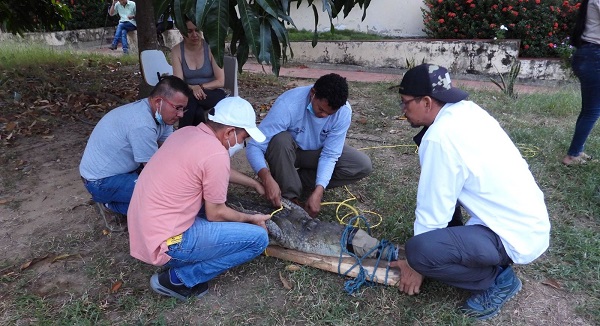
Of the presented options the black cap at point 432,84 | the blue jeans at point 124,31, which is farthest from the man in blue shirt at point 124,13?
the black cap at point 432,84

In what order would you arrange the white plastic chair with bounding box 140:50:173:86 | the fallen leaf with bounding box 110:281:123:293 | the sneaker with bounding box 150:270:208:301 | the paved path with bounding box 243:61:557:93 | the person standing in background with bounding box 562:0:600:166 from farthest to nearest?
the paved path with bounding box 243:61:557:93 < the white plastic chair with bounding box 140:50:173:86 < the person standing in background with bounding box 562:0:600:166 < the fallen leaf with bounding box 110:281:123:293 < the sneaker with bounding box 150:270:208:301

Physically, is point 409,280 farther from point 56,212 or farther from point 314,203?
point 56,212

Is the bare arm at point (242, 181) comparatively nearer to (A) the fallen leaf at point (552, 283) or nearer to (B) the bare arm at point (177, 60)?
(B) the bare arm at point (177, 60)

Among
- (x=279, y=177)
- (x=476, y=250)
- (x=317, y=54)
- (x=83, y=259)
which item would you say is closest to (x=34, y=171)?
(x=83, y=259)

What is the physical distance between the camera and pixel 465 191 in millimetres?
2057

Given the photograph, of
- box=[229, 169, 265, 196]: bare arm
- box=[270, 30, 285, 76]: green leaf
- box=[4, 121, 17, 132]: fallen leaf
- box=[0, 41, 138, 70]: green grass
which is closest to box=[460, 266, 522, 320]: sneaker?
box=[229, 169, 265, 196]: bare arm

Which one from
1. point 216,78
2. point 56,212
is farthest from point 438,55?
point 56,212

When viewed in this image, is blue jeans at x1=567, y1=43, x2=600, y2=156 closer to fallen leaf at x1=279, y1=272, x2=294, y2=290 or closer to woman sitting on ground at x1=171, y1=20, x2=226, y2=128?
fallen leaf at x1=279, y1=272, x2=294, y2=290

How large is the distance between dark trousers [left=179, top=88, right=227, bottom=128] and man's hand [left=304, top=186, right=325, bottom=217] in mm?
1399

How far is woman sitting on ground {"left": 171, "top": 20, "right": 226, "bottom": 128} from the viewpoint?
12.8ft

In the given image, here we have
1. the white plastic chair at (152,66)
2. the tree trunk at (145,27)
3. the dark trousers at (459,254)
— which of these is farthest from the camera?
the tree trunk at (145,27)

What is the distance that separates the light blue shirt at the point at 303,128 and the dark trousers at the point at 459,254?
41.5 inches

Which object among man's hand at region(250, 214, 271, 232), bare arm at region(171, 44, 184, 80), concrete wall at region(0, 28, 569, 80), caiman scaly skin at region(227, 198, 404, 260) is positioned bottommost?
caiman scaly skin at region(227, 198, 404, 260)

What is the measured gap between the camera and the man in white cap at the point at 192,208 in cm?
210
